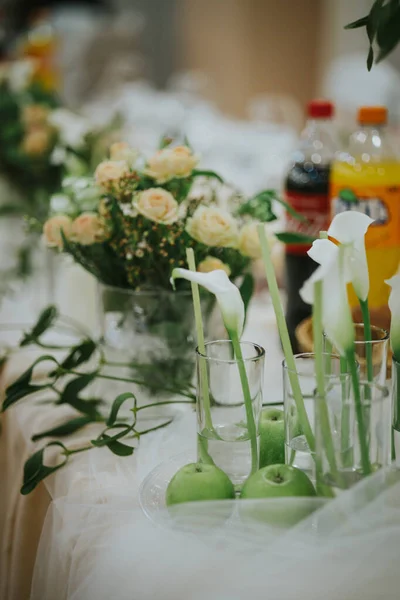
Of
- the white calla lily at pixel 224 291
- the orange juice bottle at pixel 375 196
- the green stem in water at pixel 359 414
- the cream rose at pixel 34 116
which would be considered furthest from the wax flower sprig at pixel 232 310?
Result: the cream rose at pixel 34 116

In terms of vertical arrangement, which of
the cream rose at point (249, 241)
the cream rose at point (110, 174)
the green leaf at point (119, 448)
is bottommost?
the green leaf at point (119, 448)

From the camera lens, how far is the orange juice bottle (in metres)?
1.06

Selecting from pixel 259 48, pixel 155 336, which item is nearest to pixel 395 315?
pixel 155 336

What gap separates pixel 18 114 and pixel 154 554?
5.47 feet

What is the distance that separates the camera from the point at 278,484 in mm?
625

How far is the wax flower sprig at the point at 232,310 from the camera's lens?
0.62 meters

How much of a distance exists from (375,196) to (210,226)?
30 cm

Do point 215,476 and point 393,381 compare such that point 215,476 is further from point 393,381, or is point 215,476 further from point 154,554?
point 393,381

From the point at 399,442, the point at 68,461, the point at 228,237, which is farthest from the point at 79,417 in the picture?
the point at 399,442

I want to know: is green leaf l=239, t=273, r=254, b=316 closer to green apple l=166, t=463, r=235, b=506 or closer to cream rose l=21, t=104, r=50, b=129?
green apple l=166, t=463, r=235, b=506

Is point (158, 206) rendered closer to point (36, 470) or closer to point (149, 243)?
point (149, 243)

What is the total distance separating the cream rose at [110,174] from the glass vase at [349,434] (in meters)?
0.44

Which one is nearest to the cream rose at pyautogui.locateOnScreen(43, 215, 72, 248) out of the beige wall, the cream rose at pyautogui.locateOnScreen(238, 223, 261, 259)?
the cream rose at pyautogui.locateOnScreen(238, 223, 261, 259)

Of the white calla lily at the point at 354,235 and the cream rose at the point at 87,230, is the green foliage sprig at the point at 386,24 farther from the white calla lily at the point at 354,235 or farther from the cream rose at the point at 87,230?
the cream rose at the point at 87,230
